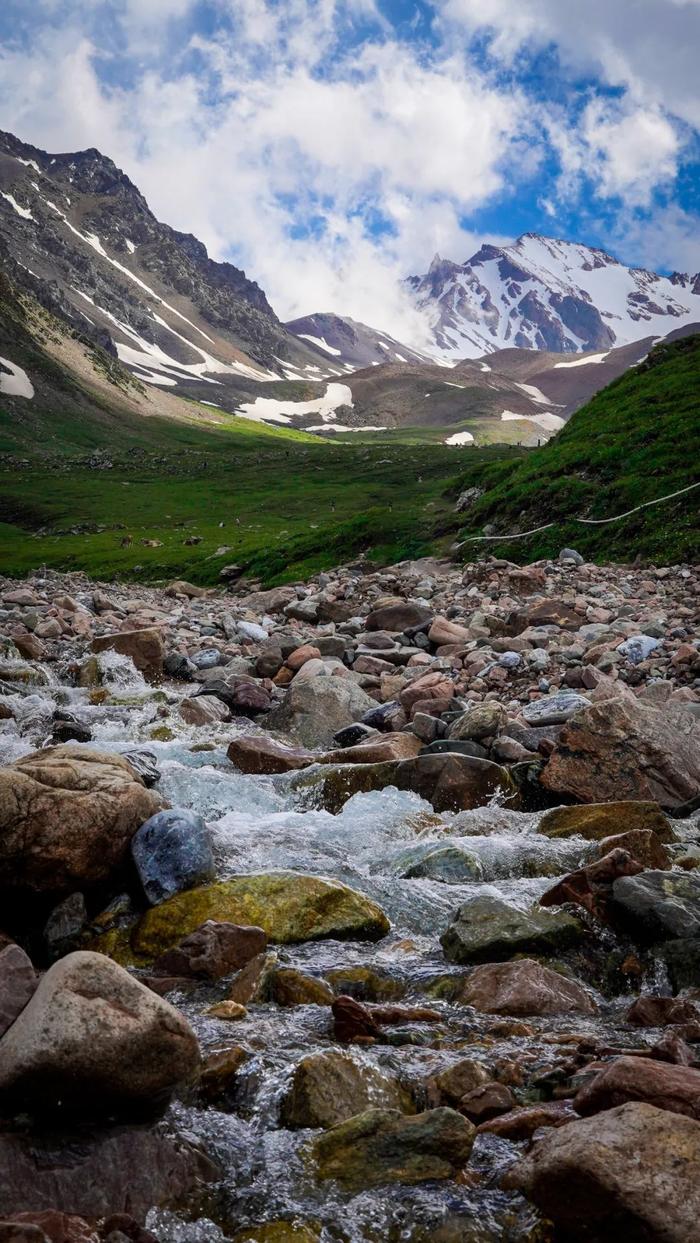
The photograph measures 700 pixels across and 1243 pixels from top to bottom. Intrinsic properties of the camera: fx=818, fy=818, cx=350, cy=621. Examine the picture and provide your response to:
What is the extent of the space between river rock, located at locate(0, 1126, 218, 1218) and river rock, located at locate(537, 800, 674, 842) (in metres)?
6.37

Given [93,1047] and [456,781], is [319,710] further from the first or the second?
[93,1047]

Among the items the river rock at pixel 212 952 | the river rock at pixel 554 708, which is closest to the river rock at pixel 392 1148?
the river rock at pixel 212 952

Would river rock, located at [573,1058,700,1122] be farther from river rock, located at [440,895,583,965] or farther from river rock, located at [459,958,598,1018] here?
river rock, located at [440,895,583,965]

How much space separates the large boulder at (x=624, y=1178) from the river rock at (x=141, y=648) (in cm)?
1707

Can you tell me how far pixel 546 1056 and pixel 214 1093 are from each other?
226cm

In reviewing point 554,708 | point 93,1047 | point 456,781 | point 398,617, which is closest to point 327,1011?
point 93,1047

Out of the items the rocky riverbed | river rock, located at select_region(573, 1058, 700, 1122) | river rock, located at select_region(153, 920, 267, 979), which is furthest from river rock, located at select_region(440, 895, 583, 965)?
river rock, located at select_region(573, 1058, 700, 1122)

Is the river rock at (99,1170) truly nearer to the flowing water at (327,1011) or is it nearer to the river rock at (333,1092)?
the flowing water at (327,1011)

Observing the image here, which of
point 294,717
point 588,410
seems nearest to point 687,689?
point 294,717

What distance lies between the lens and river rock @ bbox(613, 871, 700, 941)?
23.9 ft

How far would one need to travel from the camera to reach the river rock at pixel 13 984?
16.7 ft

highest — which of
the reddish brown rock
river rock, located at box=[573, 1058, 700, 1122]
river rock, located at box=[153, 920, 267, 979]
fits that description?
river rock, located at box=[573, 1058, 700, 1122]

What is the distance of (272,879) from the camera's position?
835cm

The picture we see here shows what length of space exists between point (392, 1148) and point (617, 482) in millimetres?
30983
